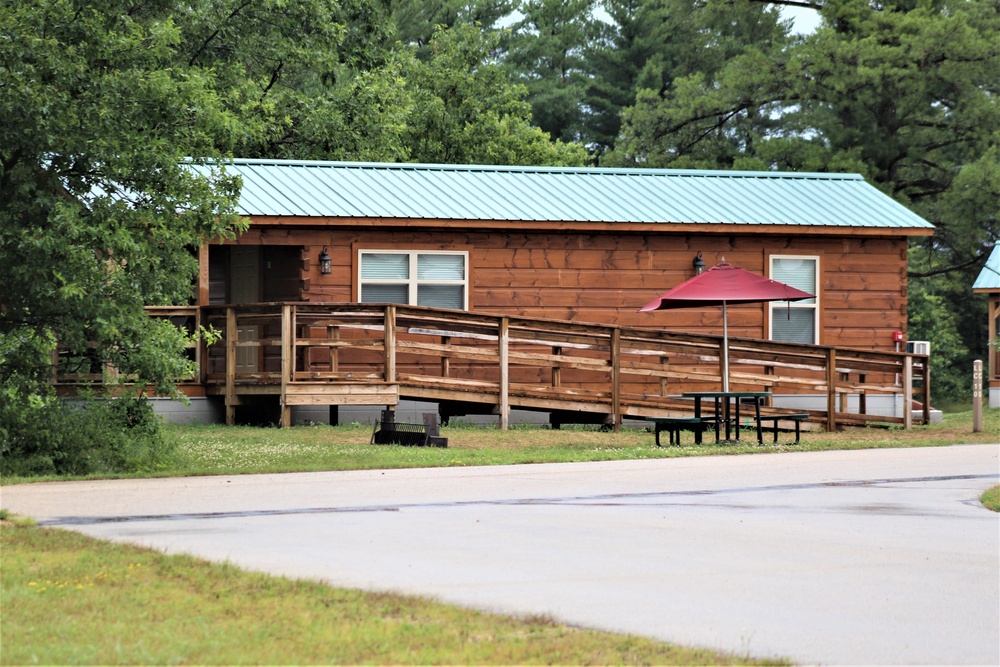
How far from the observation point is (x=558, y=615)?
6.75 meters

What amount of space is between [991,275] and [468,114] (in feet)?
46.4

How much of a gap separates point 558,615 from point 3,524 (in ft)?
14.8

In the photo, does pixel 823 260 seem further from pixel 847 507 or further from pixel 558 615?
pixel 558 615

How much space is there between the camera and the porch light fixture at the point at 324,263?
73.6ft

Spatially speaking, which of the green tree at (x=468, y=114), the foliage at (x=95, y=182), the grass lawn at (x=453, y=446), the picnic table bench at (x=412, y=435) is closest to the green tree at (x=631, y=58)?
the green tree at (x=468, y=114)

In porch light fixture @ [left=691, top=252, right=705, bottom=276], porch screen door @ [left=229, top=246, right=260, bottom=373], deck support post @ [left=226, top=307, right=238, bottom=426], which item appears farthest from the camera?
porch light fixture @ [left=691, top=252, right=705, bottom=276]

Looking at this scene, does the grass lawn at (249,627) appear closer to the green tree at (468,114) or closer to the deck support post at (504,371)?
the deck support post at (504,371)

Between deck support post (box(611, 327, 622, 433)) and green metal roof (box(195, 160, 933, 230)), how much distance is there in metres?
2.48

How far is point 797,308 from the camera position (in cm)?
2497

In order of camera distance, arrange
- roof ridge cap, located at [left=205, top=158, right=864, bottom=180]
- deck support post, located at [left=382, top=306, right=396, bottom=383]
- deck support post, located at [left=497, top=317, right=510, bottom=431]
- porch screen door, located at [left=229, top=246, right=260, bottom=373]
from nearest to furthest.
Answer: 1. deck support post, located at [left=382, top=306, right=396, bottom=383]
2. deck support post, located at [left=497, top=317, right=510, bottom=431]
3. porch screen door, located at [left=229, top=246, right=260, bottom=373]
4. roof ridge cap, located at [left=205, top=158, right=864, bottom=180]

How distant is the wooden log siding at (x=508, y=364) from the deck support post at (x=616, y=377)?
2 cm

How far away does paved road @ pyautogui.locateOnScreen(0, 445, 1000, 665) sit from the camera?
22.1 feet

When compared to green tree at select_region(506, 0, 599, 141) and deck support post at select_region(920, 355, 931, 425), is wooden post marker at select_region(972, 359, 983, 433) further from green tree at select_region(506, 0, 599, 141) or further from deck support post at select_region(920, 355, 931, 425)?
green tree at select_region(506, 0, 599, 141)

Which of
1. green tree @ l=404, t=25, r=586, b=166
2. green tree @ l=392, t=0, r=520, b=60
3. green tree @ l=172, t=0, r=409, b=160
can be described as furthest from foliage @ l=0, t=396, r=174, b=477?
green tree @ l=392, t=0, r=520, b=60
